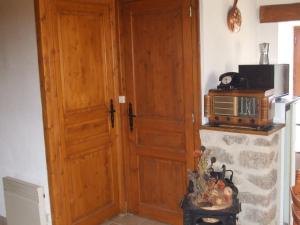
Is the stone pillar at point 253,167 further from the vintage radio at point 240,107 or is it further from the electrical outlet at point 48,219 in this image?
the electrical outlet at point 48,219

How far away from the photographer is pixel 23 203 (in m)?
3.04

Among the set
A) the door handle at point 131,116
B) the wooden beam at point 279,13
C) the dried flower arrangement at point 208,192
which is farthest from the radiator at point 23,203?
the wooden beam at point 279,13

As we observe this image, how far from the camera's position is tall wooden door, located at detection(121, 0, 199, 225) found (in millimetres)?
3066

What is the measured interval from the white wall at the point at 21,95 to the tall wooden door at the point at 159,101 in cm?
90

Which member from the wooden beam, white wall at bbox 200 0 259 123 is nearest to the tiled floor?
white wall at bbox 200 0 259 123

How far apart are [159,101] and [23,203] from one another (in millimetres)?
1447

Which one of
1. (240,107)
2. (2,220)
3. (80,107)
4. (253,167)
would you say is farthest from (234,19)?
(2,220)

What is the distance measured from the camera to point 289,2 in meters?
3.95

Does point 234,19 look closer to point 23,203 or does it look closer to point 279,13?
point 279,13

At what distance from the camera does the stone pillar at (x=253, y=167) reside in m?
2.70

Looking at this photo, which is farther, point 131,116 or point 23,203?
point 131,116

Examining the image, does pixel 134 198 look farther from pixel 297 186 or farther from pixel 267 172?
pixel 297 186

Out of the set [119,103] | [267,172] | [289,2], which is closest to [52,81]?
[119,103]

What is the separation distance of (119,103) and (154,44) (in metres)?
0.68
